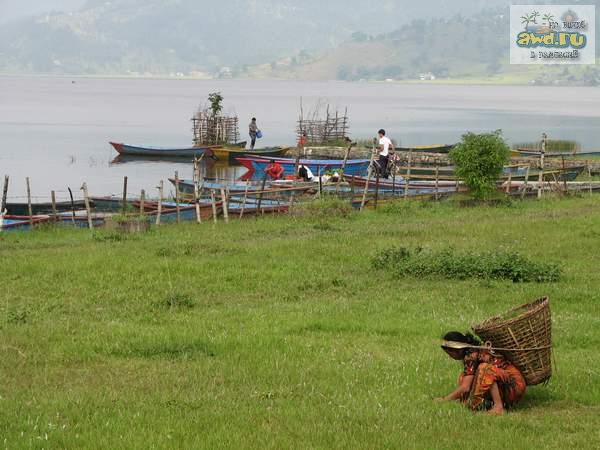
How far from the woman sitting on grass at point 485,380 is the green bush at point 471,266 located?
674 centimetres

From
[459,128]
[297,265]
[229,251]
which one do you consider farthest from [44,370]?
[459,128]

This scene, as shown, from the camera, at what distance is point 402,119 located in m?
118

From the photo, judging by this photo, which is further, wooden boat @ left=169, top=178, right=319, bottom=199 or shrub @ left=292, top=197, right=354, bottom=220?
wooden boat @ left=169, top=178, right=319, bottom=199

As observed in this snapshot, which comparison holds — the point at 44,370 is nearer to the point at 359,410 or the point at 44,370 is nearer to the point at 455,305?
the point at 359,410

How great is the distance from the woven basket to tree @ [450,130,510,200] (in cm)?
Answer: 1789

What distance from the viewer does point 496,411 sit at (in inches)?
345

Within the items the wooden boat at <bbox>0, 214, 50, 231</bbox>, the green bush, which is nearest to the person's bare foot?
the green bush

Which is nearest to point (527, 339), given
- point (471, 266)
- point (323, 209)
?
point (471, 266)

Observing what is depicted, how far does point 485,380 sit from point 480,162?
59.7 feet

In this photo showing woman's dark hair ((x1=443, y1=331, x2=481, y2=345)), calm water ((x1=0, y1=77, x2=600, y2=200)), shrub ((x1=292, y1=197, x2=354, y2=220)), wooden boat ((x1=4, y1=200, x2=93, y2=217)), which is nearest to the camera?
woman's dark hair ((x1=443, y1=331, x2=481, y2=345))

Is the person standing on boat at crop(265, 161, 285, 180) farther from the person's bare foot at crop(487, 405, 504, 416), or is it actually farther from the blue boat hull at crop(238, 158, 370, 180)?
the person's bare foot at crop(487, 405, 504, 416)

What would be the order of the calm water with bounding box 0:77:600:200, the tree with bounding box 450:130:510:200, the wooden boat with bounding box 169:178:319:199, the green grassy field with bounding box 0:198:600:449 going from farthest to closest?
the calm water with bounding box 0:77:600:200 < the wooden boat with bounding box 169:178:319:199 < the tree with bounding box 450:130:510:200 < the green grassy field with bounding box 0:198:600:449

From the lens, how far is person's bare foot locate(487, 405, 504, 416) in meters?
8.69

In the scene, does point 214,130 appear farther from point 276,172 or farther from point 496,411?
point 496,411
